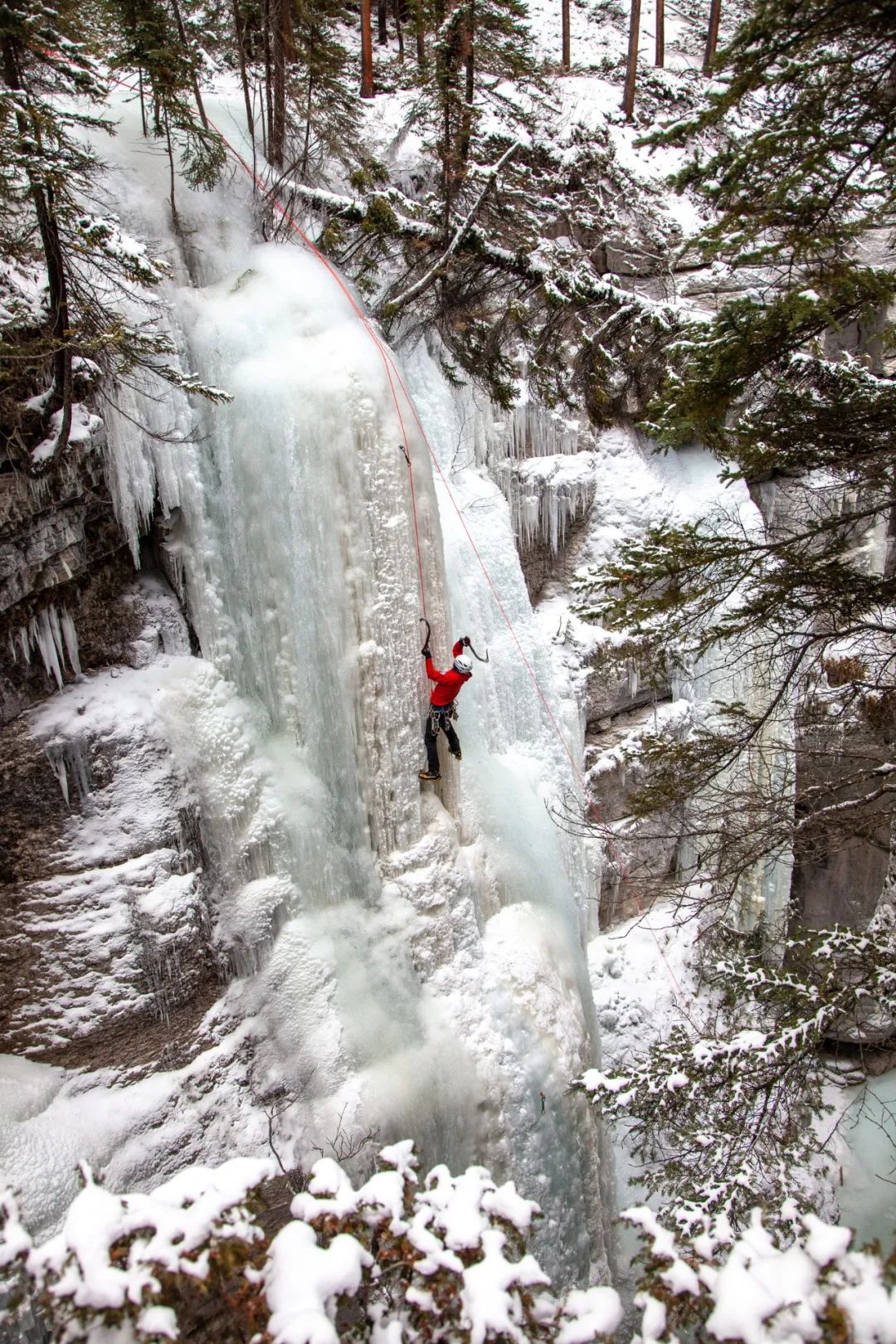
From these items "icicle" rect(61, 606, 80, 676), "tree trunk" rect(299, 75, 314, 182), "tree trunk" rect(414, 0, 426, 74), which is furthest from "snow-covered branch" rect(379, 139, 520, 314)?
"icicle" rect(61, 606, 80, 676)

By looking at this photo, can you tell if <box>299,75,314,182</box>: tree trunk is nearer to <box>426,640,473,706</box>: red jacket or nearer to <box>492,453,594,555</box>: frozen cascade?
<box>492,453,594,555</box>: frozen cascade

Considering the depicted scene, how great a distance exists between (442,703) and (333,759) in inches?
39.6

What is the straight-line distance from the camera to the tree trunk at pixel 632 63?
13156 millimetres

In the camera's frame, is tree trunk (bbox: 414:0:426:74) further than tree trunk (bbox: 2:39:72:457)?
Yes

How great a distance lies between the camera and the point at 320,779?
19.3 ft

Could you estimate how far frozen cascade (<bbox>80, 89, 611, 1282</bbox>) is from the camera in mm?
5512

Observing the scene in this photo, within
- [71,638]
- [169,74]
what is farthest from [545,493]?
[71,638]

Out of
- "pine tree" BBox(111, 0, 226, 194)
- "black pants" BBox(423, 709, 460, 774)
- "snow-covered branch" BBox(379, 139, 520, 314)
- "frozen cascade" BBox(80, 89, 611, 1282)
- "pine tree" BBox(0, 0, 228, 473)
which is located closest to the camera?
"pine tree" BBox(0, 0, 228, 473)

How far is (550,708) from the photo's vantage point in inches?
338

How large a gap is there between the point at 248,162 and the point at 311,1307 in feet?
29.4

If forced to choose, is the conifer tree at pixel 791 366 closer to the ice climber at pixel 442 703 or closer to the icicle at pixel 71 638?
the ice climber at pixel 442 703

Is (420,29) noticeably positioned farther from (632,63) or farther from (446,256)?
(632,63)

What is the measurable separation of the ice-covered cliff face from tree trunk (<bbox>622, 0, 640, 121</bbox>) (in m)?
11.8

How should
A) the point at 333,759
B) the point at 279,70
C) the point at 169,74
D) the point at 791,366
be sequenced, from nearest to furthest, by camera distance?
the point at 791,366 < the point at 169,74 < the point at 333,759 < the point at 279,70
